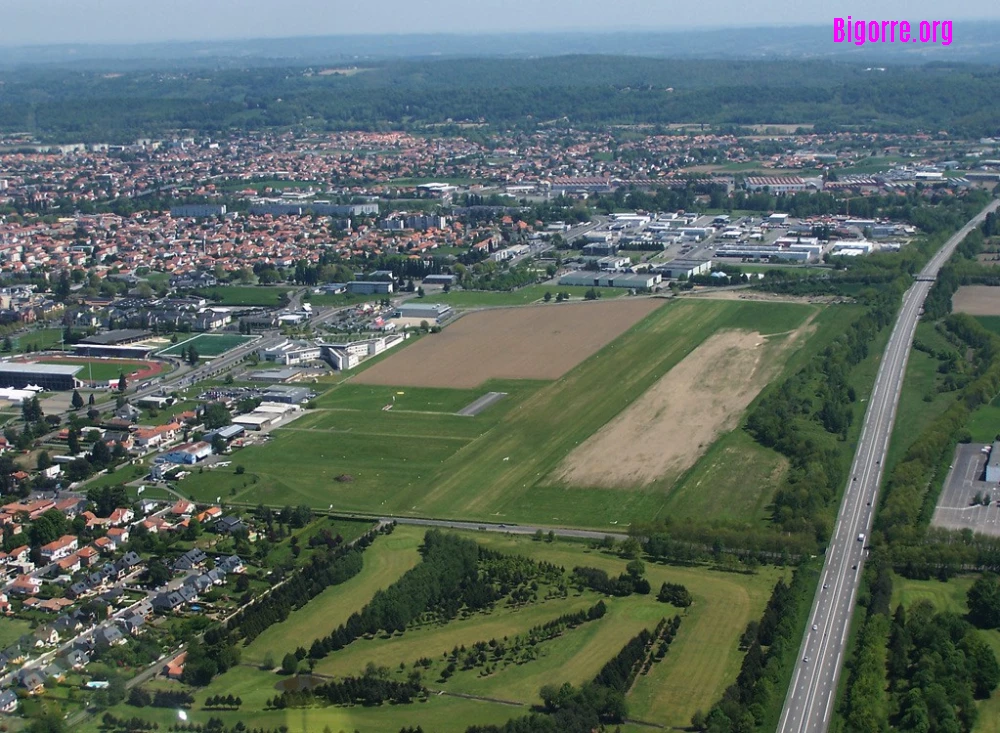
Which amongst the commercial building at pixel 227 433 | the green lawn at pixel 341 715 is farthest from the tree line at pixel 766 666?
the commercial building at pixel 227 433

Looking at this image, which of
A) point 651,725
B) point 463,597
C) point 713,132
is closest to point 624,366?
point 463,597

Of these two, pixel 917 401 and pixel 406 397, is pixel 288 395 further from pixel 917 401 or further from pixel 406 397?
pixel 917 401

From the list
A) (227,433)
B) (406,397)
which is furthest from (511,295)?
(227,433)

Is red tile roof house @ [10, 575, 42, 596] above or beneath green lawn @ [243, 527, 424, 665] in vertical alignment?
above

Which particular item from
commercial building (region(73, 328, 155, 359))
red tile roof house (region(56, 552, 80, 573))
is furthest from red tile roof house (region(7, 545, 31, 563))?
commercial building (region(73, 328, 155, 359))

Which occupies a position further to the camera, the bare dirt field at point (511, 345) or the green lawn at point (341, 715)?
the bare dirt field at point (511, 345)

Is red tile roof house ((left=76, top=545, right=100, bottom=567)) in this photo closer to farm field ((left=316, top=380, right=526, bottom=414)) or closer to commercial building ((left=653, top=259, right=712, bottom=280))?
farm field ((left=316, top=380, right=526, bottom=414))

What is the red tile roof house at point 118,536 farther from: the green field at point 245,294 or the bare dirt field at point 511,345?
the green field at point 245,294
